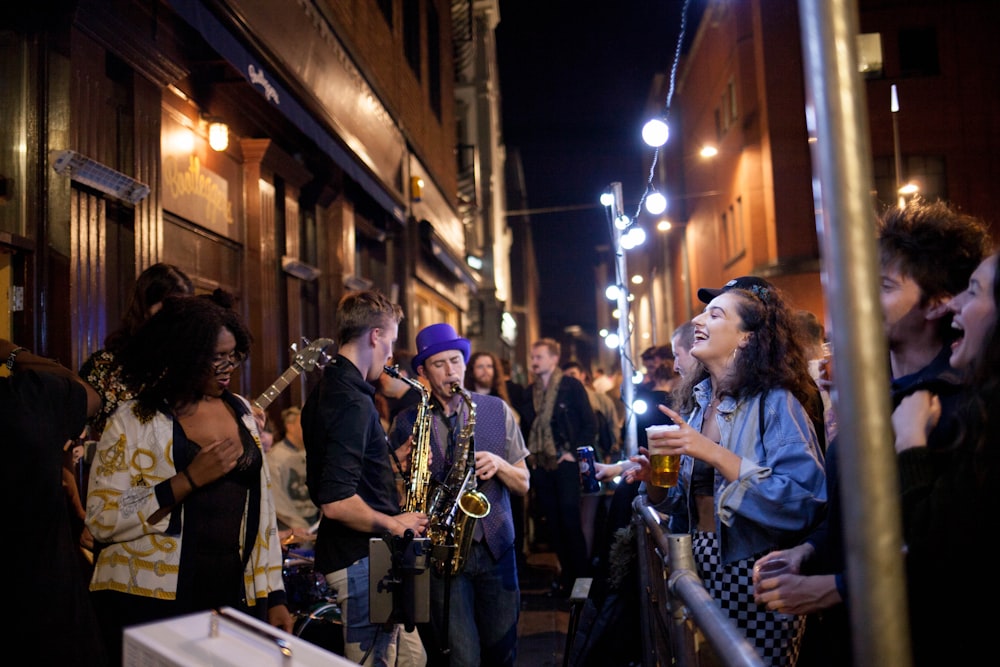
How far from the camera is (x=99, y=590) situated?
3.02 metres

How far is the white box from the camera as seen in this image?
61.5 inches

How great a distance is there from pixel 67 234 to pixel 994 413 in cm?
495

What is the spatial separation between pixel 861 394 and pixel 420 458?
12.5 ft

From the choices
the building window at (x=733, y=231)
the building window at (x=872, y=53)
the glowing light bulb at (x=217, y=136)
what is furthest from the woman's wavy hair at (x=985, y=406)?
the building window at (x=733, y=231)

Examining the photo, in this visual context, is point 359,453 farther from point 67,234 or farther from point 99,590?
point 67,234

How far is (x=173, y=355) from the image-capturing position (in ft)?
10.8

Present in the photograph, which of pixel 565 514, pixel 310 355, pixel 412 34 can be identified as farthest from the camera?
pixel 412 34

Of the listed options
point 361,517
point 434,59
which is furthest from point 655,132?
point 434,59

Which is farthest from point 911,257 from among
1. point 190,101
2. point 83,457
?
point 190,101

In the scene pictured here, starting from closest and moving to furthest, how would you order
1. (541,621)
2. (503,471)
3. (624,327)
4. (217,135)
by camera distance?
(503,471)
(217,135)
(541,621)
(624,327)

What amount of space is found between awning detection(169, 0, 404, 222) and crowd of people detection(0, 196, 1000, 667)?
2287 millimetres

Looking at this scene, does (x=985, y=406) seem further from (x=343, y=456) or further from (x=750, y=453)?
(x=343, y=456)

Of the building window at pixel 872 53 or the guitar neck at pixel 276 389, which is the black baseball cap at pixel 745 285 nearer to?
the guitar neck at pixel 276 389

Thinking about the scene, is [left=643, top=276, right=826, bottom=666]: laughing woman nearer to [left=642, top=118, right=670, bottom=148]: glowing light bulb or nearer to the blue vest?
the blue vest
